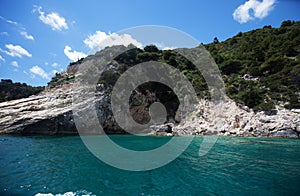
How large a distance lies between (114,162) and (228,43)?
5025 cm

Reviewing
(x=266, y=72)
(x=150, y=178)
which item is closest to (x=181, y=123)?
(x=266, y=72)

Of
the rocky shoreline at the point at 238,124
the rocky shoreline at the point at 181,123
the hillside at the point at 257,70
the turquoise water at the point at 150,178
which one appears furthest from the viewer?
the hillside at the point at 257,70

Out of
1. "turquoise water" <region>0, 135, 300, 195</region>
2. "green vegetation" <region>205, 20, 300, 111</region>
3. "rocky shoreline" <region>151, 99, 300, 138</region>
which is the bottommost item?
"turquoise water" <region>0, 135, 300, 195</region>

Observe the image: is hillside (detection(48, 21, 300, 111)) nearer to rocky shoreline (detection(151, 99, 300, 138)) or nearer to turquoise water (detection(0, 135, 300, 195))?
rocky shoreline (detection(151, 99, 300, 138))

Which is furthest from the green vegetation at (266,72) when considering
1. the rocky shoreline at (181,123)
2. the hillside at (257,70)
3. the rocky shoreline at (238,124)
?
the rocky shoreline at (181,123)

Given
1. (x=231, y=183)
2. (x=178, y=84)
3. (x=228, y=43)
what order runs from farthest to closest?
1. (x=228, y=43)
2. (x=178, y=84)
3. (x=231, y=183)

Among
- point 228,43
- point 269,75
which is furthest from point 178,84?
point 228,43

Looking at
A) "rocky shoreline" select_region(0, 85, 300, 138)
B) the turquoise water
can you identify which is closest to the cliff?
"rocky shoreline" select_region(0, 85, 300, 138)

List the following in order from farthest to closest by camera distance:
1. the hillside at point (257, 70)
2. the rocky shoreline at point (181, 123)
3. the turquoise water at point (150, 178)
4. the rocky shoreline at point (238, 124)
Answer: the hillside at point (257, 70)
the rocky shoreline at point (181, 123)
the rocky shoreline at point (238, 124)
the turquoise water at point (150, 178)

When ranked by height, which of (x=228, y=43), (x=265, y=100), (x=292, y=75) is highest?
(x=228, y=43)

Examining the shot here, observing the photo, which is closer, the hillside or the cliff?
the cliff

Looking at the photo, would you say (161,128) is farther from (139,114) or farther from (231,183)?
(231,183)

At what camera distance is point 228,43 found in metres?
47.4

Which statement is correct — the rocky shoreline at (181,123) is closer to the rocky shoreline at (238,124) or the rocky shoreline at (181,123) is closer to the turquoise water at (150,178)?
the rocky shoreline at (238,124)
